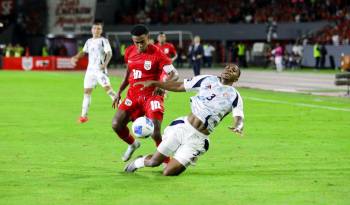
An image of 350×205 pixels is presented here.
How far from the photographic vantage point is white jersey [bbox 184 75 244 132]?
12.5 metres

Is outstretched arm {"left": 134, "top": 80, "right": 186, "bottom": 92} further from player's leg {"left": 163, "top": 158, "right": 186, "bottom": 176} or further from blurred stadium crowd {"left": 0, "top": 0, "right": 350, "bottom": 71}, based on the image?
blurred stadium crowd {"left": 0, "top": 0, "right": 350, "bottom": 71}

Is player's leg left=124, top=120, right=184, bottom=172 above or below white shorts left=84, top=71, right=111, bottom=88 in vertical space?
above

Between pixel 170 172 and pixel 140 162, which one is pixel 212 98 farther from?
pixel 140 162

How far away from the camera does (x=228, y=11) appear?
72.8 meters

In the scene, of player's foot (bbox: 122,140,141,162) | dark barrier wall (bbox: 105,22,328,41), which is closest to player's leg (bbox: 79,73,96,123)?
player's foot (bbox: 122,140,141,162)

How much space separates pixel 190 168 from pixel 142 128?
122cm

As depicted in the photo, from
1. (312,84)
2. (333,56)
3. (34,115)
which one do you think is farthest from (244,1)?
(34,115)

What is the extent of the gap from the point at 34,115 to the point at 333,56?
41.5 meters

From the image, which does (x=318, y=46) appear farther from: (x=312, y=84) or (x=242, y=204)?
(x=242, y=204)

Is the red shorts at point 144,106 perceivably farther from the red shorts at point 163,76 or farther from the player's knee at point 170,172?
the player's knee at point 170,172

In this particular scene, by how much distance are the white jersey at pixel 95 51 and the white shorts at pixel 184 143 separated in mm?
10931

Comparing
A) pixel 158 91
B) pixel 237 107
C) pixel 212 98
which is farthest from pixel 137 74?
pixel 237 107

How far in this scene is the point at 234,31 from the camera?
70500 millimetres

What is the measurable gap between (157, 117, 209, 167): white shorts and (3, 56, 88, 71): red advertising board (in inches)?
1938
